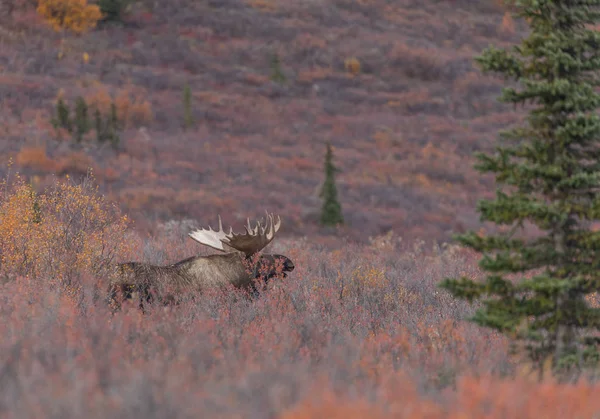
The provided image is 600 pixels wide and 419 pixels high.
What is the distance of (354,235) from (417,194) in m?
7.90

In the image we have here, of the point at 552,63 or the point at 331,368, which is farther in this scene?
the point at 552,63

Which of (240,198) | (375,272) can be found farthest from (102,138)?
(375,272)

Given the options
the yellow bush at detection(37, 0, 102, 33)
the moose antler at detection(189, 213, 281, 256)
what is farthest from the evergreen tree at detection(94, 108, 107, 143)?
the moose antler at detection(189, 213, 281, 256)

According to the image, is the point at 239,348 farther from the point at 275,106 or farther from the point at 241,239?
the point at 275,106

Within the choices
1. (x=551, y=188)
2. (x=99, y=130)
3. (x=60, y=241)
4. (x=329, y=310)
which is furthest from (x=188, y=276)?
(x=99, y=130)

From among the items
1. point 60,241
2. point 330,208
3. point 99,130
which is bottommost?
point 330,208

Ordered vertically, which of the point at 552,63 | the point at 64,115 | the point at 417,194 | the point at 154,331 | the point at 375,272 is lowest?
the point at 417,194

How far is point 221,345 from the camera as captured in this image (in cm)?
505

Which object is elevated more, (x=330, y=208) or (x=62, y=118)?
(x=62, y=118)

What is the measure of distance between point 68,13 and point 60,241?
169ft

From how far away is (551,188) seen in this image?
15.8 feet

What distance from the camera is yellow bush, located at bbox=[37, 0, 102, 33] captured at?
172 feet

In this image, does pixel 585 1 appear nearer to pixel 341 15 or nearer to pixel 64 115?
pixel 64 115

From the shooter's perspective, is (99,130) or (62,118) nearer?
(62,118)
